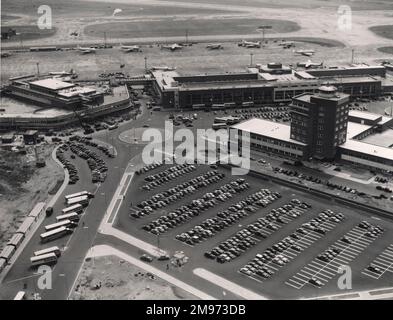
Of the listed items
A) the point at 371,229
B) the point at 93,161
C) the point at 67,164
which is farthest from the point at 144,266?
the point at 67,164

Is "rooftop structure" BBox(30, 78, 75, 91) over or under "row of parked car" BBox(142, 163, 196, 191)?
over

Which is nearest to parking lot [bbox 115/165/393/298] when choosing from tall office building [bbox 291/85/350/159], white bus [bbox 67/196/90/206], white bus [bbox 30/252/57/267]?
white bus [bbox 67/196/90/206]

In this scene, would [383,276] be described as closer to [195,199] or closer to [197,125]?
[195,199]

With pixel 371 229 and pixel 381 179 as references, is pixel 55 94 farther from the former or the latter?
pixel 371 229

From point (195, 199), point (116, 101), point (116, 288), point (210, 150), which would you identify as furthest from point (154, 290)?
point (116, 101)

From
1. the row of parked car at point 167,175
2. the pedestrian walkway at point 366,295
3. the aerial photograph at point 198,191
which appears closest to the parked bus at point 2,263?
the aerial photograph at point 198,191

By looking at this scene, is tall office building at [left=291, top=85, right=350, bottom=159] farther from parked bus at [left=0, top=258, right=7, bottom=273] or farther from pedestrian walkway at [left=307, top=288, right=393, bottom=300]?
Answer: parked bus at [left=0, top=258, right=7, bottom=273]

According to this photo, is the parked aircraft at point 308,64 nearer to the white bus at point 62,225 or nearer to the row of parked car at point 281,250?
the row of parked car at point 281,250
